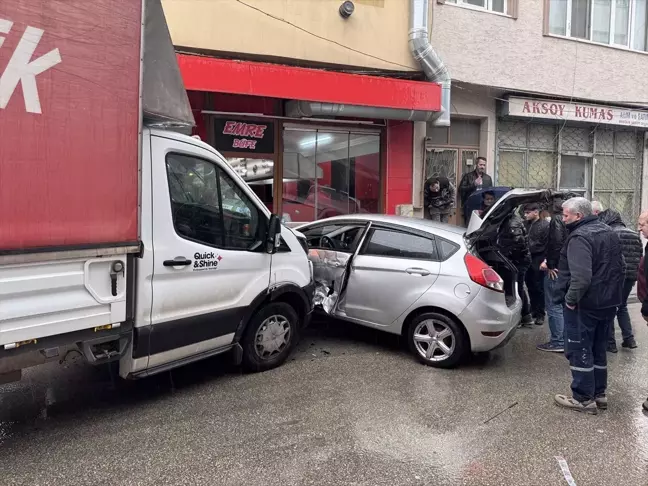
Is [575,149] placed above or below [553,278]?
above

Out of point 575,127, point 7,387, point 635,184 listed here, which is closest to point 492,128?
point 575,127

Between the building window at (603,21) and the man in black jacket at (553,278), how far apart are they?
7.23m

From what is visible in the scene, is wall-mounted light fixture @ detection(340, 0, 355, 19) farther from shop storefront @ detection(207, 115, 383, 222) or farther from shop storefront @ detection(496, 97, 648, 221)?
shop storefront @ detection(496, 97, 648, 221)

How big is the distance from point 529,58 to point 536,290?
6131mm

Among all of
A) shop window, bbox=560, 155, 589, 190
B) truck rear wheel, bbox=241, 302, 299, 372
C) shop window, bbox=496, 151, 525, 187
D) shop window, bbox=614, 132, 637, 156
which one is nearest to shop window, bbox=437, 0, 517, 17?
shop window, bbox=496, 151, 525, 187

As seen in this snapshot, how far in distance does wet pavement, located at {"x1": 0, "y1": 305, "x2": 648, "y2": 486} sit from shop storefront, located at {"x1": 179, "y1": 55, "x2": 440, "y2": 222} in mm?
4505

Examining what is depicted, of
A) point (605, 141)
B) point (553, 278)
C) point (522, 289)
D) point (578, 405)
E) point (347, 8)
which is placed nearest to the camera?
point (578, 405)

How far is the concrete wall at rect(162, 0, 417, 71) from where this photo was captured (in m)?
7.72

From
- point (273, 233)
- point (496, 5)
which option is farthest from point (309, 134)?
point (273, 233)

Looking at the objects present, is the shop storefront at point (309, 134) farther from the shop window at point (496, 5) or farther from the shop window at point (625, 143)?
the shop window at point (625, 143)

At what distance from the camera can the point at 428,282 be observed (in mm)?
4941

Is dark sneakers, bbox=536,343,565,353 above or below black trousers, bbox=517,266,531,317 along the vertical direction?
below

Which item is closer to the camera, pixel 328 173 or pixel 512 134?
pixel 328 173

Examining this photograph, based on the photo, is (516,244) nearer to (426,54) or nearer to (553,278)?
(553,278)
